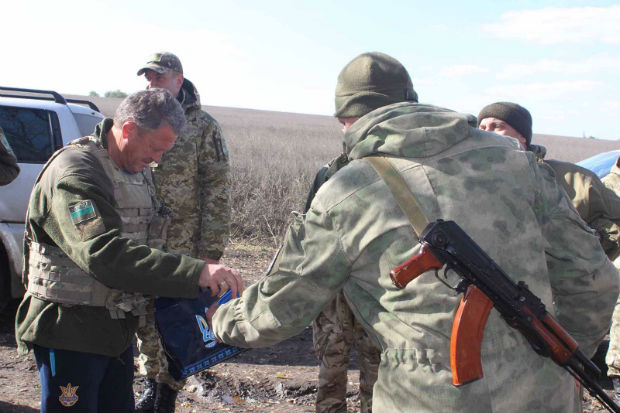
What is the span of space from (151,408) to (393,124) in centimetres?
292

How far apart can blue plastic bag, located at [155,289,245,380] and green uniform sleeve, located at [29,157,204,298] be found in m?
0.28

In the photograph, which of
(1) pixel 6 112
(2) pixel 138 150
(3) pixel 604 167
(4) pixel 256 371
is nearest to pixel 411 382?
(2) pixel 138 150

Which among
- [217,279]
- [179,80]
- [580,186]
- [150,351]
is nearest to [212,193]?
[179,80]

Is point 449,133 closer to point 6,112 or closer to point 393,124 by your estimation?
point 393,124

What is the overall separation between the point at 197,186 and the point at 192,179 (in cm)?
7

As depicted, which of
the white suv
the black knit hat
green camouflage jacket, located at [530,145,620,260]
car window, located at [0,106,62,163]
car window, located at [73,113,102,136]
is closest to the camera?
green camouflage jacket, located at [530,145,620,260]

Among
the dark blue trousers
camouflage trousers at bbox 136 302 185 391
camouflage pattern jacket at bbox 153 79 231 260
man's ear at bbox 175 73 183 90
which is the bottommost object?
camouflage trousers at bbox 136 302 185 391

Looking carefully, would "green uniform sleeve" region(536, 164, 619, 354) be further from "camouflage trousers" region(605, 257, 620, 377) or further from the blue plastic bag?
"camouflage trousers" region(605, 257, 620, 377)

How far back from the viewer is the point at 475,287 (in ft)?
5.92

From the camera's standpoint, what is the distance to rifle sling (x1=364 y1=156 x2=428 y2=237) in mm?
1826

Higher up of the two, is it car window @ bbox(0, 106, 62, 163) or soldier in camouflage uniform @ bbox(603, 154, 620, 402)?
car window @ bbox(0, 106, 62, 163)

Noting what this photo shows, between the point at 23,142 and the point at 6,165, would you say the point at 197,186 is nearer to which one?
the point at 6,165

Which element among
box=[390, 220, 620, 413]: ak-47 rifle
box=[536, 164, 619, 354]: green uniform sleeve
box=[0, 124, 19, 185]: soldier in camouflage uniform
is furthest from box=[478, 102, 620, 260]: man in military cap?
box=[0, 124, 19, 185]: soldier in camouflage uniform

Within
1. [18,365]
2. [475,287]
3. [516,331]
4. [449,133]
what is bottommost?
[18,365]
